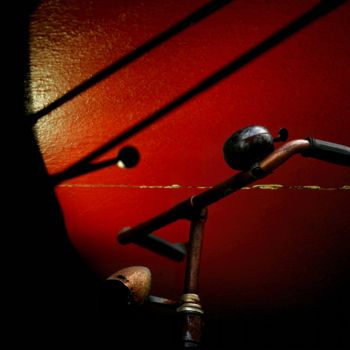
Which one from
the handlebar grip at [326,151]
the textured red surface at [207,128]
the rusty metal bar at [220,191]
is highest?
the textured red surface at [207,128]

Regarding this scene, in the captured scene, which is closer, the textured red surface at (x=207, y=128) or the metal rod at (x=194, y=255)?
the metal rod at (x=194, y=255)

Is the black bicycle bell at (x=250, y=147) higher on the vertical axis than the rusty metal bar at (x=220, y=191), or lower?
higher

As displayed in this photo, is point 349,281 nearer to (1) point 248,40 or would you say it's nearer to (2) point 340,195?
(2) point 340,195

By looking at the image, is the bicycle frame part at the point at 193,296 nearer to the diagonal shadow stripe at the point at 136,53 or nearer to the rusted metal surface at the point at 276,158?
the rusted metal surface at the point at 276,158

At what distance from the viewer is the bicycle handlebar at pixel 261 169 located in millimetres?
994

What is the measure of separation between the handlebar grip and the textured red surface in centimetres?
105

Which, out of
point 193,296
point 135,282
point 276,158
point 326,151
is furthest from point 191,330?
point 326,151

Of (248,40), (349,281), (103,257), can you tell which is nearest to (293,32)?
(248,40)

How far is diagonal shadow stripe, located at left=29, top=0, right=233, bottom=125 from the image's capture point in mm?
2148

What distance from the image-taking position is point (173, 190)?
2203mm

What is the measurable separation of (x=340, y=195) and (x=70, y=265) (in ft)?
6.59

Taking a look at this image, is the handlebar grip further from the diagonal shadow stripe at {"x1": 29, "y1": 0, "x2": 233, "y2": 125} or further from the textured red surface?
the diagonal shadow stripe at {"x1": 29, "y1": 0, "x2": 233, "y2": 125}

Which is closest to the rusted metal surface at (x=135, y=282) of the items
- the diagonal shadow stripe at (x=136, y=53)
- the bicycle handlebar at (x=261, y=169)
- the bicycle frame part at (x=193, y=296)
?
the bicycle frame part at (x=193, y=296)

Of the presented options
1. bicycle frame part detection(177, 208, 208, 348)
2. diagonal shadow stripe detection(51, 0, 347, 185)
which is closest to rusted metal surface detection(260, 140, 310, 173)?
bicycle frame part detection(177, 208, 208, 348)
